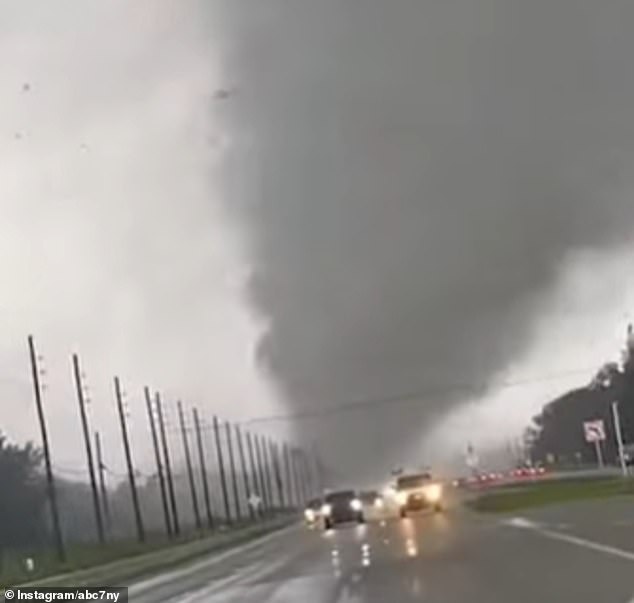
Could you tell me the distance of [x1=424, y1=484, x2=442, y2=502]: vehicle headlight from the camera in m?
82.3

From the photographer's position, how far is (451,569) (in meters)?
29.8

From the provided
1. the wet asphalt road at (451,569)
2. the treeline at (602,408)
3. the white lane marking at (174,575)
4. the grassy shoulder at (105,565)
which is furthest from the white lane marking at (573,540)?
the treeline at (602,408)

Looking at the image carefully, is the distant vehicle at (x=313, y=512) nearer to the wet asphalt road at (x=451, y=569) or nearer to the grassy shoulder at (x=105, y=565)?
the grassy shoulder at (x=105, y=565)

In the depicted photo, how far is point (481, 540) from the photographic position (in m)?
40.8

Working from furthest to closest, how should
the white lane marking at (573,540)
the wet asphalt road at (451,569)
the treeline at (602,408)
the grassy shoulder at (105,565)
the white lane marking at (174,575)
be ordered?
the treeline at (602,408) → the grassy shoulder at (105,565) → the white lane marking at (174,575) → the white lane marking at (573,540) → the wet asphalt road at (451,569)

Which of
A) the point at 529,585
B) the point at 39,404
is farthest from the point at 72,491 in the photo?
the point at 529,585

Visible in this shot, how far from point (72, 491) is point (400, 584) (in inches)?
3641

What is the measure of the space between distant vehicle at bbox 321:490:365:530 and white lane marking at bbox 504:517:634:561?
29.4 meters

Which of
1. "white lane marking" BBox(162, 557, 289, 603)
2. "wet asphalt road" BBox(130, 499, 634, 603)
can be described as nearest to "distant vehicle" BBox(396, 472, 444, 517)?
"wet asphalt road" BBox(130, 499, 634, 603)

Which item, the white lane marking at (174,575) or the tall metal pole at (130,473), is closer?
the white lane marking at (174,575)

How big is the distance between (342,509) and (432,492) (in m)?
4.77

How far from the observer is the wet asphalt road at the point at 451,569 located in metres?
23.5

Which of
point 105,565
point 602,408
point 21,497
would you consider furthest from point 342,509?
point 602,408

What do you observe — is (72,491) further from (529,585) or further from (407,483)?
(529,585)
